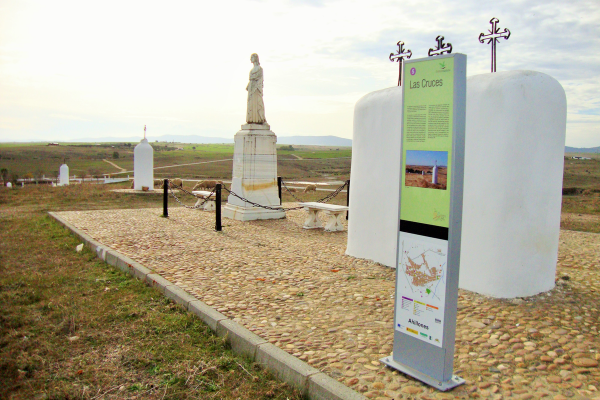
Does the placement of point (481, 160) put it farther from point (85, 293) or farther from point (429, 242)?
point (85, 293)

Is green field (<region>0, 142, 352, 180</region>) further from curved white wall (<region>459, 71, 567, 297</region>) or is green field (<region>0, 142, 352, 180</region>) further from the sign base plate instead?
the sign base plate

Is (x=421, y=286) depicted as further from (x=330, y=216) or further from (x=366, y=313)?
(x=330, y=216)

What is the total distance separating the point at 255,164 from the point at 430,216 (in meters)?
9.98

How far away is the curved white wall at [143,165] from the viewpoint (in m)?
21.1

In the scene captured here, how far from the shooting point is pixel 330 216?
1171 cm

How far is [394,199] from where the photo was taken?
719 cm

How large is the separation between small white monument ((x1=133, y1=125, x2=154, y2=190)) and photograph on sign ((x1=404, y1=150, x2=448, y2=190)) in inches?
751

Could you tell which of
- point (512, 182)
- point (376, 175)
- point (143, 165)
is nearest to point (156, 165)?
point (143, 165)

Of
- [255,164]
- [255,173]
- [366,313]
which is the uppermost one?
[255,164]

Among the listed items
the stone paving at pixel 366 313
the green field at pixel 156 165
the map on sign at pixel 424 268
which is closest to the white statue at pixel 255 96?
the stone paving at pixel 366 313

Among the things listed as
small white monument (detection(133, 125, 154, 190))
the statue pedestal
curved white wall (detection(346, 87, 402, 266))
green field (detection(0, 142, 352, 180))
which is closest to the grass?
curved white wall (detection(346, 87, 402, 266))

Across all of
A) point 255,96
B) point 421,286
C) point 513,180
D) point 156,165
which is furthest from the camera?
point 156,165

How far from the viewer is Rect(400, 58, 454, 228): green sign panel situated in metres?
3.53

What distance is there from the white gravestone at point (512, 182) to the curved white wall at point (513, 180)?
0.4 inches
